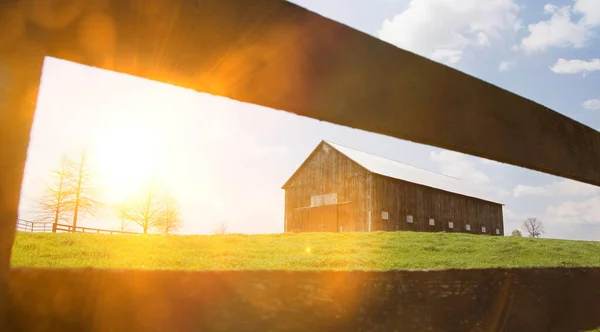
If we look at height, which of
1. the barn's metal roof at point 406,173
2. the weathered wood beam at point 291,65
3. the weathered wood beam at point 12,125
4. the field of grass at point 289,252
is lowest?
the field of grass at point 289,252

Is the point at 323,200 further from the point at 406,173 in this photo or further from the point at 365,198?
the point at 406,173

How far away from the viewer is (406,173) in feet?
115

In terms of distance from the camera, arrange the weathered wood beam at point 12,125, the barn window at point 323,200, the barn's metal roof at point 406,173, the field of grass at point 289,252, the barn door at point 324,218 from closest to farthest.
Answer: the weathered wood beam at point 12,125
the field of grass at point 289,252
the barn door at point 324,218
the barn window at point 323,200
the barn's metal roof at point 406,173

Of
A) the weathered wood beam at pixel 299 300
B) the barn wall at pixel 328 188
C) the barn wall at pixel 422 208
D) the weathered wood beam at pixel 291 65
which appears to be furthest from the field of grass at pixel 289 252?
the weathered wood beam at pixel 291 65

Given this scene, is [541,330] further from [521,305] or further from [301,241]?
[301,241]

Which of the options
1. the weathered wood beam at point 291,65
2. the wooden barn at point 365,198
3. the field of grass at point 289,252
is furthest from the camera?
the wooden barn at point 365,198

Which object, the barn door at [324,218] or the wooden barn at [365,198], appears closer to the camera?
the wooden barn at [365,198]

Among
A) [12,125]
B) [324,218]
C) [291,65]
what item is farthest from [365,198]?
[12,125]

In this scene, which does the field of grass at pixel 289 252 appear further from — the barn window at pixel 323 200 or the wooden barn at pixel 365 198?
the barn window at pixel 323 200

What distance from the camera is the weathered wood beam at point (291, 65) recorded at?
2.59 feet

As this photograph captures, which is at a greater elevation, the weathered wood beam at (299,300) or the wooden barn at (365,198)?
the wooden barn at (365,198)

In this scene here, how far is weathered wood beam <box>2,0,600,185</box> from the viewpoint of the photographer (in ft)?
2.59

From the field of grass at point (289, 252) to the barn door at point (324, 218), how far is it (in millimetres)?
9281

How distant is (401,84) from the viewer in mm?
1148
